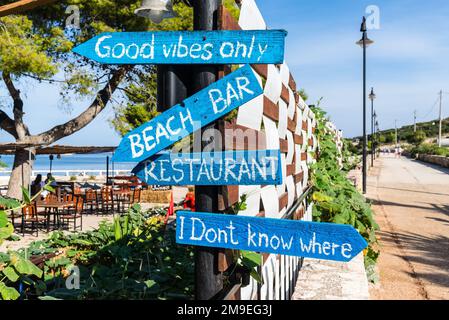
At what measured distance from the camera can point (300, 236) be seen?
1.56 m

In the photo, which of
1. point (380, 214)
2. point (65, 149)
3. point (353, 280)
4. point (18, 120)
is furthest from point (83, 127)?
point (353, 280)

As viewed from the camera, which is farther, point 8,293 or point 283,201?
point 283,201

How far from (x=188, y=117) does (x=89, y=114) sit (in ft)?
51.7

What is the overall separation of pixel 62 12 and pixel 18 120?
4.33 meters

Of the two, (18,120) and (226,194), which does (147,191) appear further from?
(226,194)

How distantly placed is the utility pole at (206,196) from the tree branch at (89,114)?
15248mm

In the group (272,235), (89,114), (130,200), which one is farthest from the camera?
(89,114)

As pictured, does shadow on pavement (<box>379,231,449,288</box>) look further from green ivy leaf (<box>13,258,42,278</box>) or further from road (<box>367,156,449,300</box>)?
green ivy leaf (<box>13,258,42,278</box>)

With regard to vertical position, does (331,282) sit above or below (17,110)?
below

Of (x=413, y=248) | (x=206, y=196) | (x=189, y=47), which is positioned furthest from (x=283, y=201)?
(x=413, y=248)

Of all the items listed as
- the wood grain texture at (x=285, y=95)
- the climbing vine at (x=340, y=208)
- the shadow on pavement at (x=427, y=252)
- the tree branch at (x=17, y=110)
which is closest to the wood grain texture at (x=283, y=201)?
the wood grain texture at (x=285, y=95)

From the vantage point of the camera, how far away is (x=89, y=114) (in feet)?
53.9

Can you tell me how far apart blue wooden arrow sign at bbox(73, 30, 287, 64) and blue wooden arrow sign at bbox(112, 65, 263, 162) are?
0.08 m

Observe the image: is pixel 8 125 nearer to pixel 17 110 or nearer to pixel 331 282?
pixel 17 110
